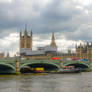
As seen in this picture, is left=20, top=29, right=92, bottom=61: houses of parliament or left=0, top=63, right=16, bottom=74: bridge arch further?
left=20, top=29, right=92, bottom=61: houses of parliament

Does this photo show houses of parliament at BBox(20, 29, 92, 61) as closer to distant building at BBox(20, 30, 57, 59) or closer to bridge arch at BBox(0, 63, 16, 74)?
distant building at BBox(20, 30, 57, 59)

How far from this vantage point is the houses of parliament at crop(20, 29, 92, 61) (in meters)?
129

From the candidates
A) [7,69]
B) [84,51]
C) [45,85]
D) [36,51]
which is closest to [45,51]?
[36,51]

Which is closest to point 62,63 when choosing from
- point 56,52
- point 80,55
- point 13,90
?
point 13,90

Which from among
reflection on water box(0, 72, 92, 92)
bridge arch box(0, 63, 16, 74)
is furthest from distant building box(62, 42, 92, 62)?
reflection on water box(0, 72, 92, 92)

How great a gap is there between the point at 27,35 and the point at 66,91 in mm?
133401

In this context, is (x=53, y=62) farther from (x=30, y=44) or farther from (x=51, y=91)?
(x=30, y=44)

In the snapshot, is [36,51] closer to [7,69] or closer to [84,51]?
[84,51]

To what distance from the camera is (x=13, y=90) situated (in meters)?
33.2

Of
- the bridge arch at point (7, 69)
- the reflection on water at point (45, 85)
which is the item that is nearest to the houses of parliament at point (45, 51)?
the bridge arch at point (7, 69)

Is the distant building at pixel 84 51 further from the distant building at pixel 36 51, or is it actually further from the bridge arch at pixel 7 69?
the bridge arch at pixel 7 69

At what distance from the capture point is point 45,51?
477 feet

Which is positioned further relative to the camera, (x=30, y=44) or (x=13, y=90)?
(x=30, y=44)

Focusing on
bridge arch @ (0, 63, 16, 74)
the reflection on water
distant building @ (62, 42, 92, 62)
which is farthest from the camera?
distant building @ (62, 42, 92, 62)
